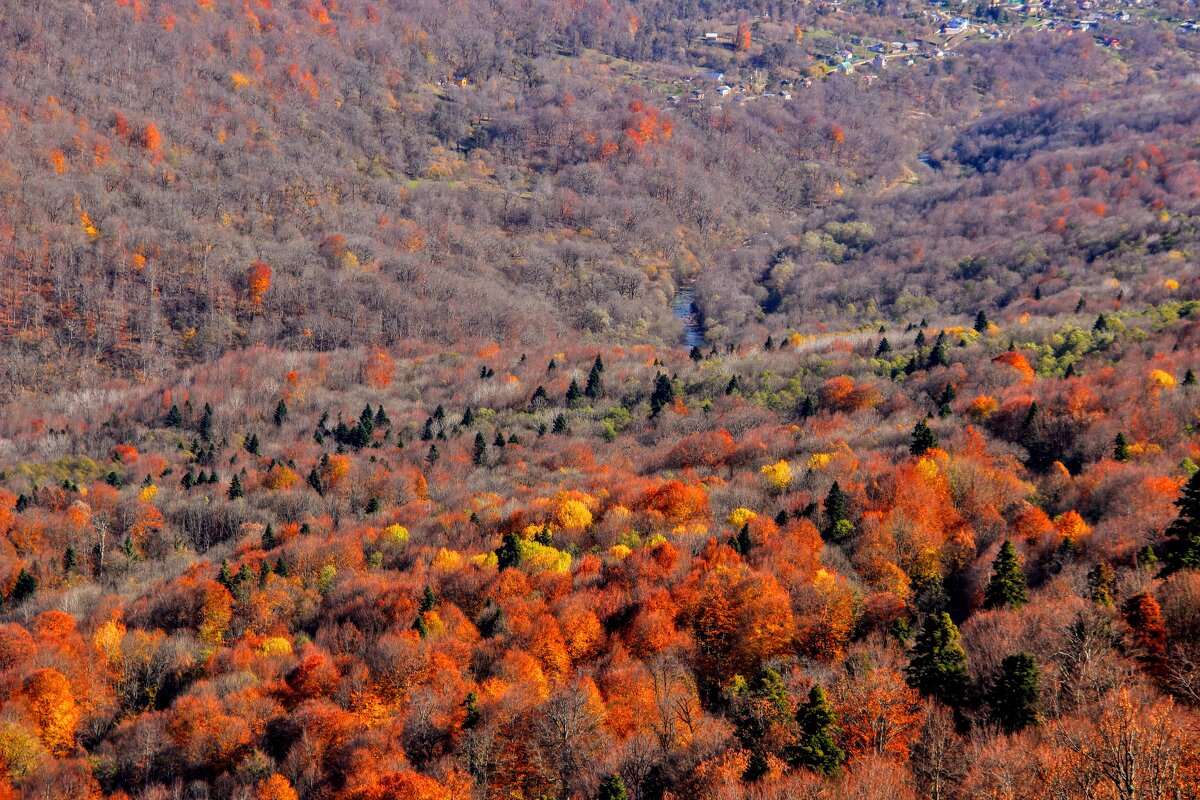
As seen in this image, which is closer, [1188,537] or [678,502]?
[1188,537]

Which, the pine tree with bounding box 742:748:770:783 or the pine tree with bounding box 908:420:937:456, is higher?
the pine tree with bounding box 742:748:770:783

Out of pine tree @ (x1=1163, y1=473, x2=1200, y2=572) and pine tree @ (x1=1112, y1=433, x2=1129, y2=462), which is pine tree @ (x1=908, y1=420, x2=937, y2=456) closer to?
pine tree @ (x1=1112, y1=433, x2=1129, y2=462)

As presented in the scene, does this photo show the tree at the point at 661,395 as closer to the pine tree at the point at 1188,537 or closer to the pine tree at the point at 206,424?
the pine tree at the point at 206,424

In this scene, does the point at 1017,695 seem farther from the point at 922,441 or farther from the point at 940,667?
the point at 922,441

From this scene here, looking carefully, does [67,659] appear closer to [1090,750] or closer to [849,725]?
[849,725]

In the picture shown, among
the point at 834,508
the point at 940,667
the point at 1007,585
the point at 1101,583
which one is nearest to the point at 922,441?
the point at 834,508

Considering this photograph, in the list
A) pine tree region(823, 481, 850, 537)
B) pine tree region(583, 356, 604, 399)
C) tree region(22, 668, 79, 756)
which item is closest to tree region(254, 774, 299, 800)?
tree region(22, 668, 79, 756)
